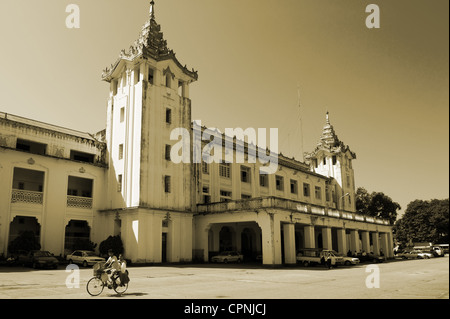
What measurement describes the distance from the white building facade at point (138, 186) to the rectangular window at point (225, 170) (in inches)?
4.3

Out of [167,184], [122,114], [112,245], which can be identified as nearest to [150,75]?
[122,114]

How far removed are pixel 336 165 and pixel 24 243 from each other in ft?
159

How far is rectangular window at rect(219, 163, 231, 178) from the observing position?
42.6 m

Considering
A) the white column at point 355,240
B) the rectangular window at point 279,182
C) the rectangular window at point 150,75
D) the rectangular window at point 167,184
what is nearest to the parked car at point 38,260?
the rectangular window at point 167,184

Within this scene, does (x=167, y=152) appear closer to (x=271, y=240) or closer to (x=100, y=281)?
(x=271, y=240)

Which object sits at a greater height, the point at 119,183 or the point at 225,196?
the point at 119,183

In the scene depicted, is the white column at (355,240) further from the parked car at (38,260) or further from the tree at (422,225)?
the tree at (422,225)

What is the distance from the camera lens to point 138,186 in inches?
1325

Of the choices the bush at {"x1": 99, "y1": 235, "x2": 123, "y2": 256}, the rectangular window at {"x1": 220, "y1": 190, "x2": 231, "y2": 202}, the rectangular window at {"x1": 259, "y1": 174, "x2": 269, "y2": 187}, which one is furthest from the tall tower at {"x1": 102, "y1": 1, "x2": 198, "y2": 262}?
the rectangular window at {"x1": 259, "y1": 174, "x2": 269, "y2": 187}

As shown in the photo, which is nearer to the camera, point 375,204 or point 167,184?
point 167,184

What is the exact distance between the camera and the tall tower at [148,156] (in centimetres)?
3384
